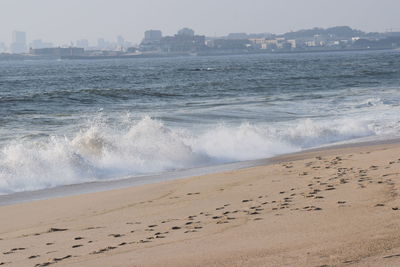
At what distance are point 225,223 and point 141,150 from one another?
770 centimetres

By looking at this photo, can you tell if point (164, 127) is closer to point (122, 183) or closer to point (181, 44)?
point (122, 183)

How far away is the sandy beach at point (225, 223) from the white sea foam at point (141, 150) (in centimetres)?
241

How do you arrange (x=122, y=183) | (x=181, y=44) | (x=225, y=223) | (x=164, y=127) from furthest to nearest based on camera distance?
(x=181, y=44)
(x=164, y=127)
(x=122, y=183)
(x=225, y=223)

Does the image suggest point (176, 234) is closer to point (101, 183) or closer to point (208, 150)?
point (101, 183)

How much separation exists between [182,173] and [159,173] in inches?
18.1

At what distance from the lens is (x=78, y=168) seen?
12547mm

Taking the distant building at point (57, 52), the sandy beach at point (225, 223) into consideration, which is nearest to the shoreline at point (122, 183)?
the sandy beach at point (225, 223)

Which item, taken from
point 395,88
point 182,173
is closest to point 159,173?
point 182,173

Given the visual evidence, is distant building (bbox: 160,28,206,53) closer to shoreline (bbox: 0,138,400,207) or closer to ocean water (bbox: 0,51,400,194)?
ocean water (bbox: 0,51,400,194)

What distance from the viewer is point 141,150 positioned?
559 inches

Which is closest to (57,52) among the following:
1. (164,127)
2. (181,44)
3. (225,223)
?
(181,44)

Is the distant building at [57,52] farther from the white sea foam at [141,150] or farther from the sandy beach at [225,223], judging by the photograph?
the sandy beach at [225,223]

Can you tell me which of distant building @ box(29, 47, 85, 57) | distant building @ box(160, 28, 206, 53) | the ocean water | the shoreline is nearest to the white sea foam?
the ocean water

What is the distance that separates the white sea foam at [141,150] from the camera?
12070 millimetres
